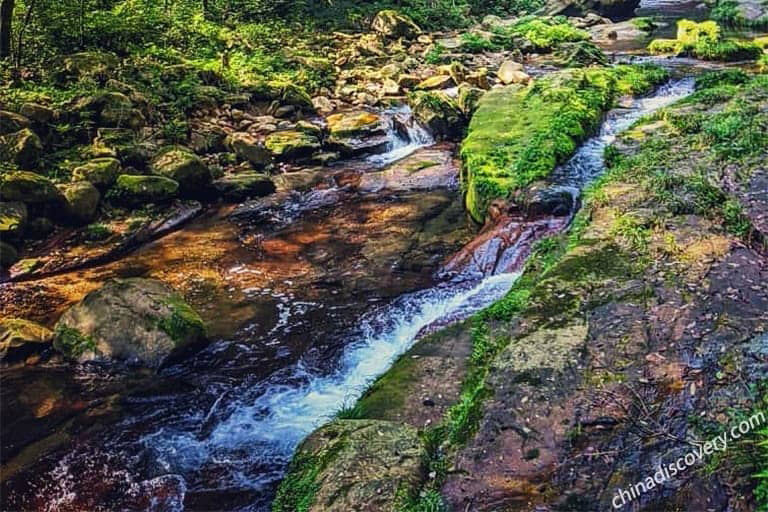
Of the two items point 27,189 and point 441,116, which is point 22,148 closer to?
point 27,189

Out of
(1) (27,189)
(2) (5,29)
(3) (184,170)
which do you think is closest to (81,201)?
(1) (27,189)

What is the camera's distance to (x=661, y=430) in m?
4.08

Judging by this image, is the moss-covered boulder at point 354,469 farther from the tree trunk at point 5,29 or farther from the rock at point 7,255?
the tree trunk at point 5,29

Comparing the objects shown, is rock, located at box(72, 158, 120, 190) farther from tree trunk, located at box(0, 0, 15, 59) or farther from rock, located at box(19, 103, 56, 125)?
tree trunk, located at box(0, 0, 15, 59)

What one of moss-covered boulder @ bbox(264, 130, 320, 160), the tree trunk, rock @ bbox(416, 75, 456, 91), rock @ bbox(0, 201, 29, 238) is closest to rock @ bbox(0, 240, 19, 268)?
rock @ bbox(0, 201, 29, 238)

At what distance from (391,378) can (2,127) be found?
916 centimetres

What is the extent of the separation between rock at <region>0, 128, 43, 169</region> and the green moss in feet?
16.4

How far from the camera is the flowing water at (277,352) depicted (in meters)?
5.66

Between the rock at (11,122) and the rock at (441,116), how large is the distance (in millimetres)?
8369

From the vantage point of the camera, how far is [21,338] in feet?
24.5

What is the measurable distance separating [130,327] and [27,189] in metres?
4.34

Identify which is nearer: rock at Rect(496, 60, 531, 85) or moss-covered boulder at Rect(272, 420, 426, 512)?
moss-covered boulder at Rect(272, 420, 426, 512)

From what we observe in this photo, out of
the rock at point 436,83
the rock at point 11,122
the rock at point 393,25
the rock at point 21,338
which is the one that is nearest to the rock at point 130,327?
the rock at point 21,338

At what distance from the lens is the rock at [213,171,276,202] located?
488 inches
